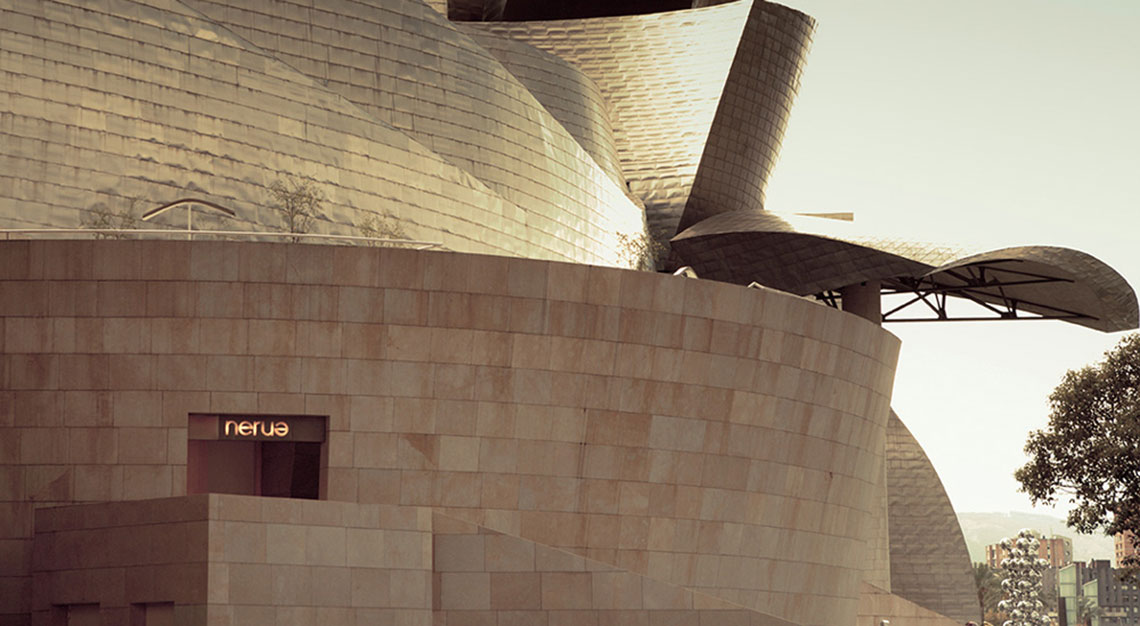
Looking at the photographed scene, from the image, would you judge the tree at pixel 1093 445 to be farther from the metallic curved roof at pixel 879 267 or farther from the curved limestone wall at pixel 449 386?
the curved limestone wall at pixel 449 386

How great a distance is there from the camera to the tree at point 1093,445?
38281mm

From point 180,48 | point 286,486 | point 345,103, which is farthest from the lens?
point 345,103

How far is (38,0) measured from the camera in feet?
84.9

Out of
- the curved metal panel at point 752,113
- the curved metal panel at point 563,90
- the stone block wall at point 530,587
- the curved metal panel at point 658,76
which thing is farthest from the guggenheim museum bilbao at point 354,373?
the curved metal panel at point 752,113

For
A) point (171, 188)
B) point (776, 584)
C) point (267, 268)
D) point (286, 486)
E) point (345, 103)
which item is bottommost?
point (776, 584)

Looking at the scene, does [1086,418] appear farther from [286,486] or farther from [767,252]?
[286,486]

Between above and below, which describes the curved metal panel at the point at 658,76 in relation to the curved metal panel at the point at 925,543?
above

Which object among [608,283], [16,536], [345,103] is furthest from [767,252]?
[16,536]

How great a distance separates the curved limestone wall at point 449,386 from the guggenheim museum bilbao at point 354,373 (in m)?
0.04

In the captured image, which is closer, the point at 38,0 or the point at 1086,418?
the point at 38,0

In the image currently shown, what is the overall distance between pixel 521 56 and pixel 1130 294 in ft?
57.3

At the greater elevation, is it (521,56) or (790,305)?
(521,56)

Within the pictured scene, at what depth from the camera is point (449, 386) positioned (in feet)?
72.2

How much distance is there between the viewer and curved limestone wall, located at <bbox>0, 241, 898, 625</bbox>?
21.0 m
